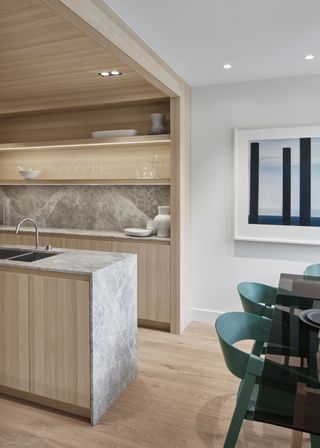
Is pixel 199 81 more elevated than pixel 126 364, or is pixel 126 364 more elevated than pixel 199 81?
pixel 199 81

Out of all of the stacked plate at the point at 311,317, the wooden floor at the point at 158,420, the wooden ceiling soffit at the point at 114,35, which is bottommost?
the wooden floor at the point at 158,420

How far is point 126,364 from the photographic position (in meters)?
2.66

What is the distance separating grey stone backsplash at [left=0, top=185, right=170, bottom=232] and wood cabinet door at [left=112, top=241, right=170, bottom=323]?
592 mm

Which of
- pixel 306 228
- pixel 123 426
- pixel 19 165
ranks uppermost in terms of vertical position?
pixel 19 165

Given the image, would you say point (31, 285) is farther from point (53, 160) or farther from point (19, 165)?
point (19, 165)

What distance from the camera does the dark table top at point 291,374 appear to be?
3.40 ft

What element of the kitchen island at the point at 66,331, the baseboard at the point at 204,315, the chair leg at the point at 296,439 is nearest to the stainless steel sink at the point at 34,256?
the kitchen island at the point at 66,331

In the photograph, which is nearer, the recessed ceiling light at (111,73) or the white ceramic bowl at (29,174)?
the recessed ceiling light at (111,73)

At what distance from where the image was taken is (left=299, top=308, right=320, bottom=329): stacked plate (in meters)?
1.80

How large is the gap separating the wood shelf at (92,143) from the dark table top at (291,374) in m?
2.26

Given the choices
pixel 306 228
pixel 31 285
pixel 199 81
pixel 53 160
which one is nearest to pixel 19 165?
pixel 53 160

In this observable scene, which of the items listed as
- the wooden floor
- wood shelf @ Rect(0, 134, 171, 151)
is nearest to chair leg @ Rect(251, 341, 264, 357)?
the wooden floor

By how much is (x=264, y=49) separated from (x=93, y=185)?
8.35 feet

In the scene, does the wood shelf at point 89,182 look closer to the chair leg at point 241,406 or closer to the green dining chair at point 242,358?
the green dining chair at point 242,358
